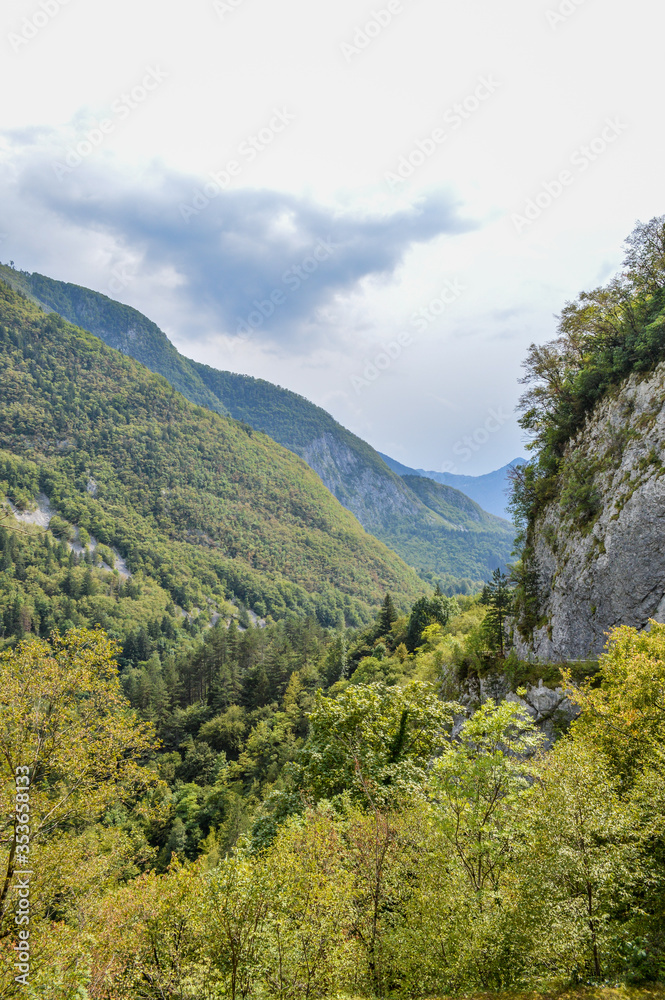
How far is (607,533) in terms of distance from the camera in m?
22.2

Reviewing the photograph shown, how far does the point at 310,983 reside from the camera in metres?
7.27

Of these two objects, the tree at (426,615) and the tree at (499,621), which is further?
the tree at (426,615)

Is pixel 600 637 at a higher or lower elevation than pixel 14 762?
higher

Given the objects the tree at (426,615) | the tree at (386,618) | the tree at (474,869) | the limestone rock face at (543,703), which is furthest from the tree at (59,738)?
the tree at (386,618)

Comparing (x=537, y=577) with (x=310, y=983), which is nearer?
(x=310, y=983)

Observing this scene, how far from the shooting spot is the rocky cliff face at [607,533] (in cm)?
1989

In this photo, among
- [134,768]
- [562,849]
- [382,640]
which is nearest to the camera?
[562,849]

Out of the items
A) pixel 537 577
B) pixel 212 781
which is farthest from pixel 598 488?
pixel 212 781

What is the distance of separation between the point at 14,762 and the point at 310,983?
7.60m

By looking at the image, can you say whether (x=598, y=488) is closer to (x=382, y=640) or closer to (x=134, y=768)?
(x=134, y=768)

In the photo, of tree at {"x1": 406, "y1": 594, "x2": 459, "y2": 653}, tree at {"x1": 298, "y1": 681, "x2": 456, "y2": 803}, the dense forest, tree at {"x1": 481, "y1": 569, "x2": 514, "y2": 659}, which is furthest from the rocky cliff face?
tree at {"x1": 406, "y1": 594, "x2": 459, "y2": 653}

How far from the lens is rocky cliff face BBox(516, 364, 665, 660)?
19.9 m

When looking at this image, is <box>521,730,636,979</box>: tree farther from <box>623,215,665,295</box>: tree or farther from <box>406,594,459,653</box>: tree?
<box>406,594,459,653</box>: tree

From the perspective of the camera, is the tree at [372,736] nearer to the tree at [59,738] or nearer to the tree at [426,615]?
the tree at [59,738]
